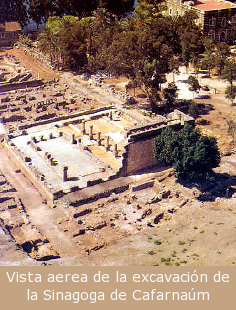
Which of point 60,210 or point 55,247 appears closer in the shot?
point 55,247

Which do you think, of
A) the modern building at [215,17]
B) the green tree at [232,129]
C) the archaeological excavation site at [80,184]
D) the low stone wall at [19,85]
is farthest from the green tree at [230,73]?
the low stone wall at [19,85]

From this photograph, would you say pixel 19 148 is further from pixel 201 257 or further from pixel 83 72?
pixel 83 72

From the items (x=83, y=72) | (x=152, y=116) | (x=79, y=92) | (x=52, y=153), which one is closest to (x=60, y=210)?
(x=52, y=153)

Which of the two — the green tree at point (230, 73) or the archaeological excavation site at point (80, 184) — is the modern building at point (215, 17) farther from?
the archaeological excavation site at point (80, 184)

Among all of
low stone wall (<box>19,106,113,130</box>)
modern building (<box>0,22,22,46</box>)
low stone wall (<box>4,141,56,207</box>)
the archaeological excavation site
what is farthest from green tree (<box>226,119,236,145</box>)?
modern building (<box>0,22,22,46</box>)

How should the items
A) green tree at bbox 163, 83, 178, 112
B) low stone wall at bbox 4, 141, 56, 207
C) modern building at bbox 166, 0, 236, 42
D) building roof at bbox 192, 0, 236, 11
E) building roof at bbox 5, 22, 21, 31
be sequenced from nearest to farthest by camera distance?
low stone wall at bbox 4, 141, 56, 207 → green tree at bbox 163, 83, 178, 112 → modern building at bbox 166, 0, 236, 42 → building roof at bbox 192, 0, 236, 11 → building roof at bbox 5, 22, 21, 31

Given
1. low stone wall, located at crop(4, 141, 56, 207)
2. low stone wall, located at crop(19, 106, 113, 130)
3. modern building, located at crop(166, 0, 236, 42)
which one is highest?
modern building, located at crop(166, 0, 236, 42)

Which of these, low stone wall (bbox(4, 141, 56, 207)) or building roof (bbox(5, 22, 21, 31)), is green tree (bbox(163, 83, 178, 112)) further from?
building roof (bbox(5, 22, 21, 31))
